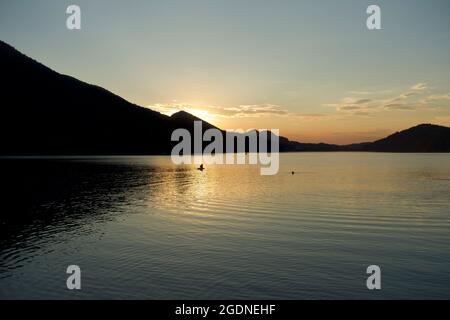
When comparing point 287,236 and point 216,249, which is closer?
point 216,249

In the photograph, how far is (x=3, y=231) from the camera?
3347cm

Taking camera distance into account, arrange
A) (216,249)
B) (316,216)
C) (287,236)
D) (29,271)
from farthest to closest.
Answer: (316,216) < (287,236) < (216,249) < (29,271)

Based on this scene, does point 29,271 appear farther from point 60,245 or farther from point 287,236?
point 287,236

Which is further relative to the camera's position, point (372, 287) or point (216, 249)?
point (216, 249)

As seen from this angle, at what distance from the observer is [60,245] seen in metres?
28.9

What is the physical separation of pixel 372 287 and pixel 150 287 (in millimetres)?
11438

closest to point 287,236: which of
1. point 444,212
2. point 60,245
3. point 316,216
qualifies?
point 316,216

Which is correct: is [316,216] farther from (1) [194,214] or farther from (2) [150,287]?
(2) [150,287]
